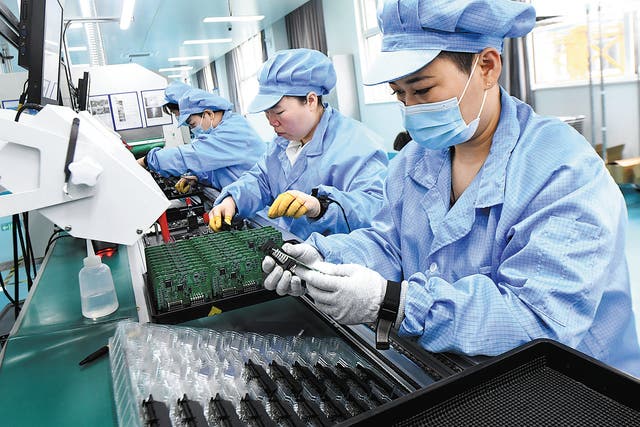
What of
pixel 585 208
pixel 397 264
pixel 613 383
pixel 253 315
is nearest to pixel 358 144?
pixel 397 264

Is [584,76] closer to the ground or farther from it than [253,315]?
farther from it

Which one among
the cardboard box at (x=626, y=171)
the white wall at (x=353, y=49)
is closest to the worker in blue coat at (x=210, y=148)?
the cardboard box at (x=626, y=171)

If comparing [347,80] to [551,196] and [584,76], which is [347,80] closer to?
[584,76]

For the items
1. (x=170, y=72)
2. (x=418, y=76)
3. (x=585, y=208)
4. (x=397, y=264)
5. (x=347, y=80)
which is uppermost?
(x=170, y=72)

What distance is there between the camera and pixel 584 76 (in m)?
5.94

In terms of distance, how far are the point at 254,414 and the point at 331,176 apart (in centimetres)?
140

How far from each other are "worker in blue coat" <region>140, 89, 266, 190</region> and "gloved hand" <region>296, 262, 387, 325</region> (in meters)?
2.58

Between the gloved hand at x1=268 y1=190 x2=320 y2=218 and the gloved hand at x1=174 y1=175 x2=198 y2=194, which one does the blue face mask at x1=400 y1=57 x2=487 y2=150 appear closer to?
the gloved hand at x1=268 y1=190 x2=320 y2=218

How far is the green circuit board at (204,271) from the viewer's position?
117cm

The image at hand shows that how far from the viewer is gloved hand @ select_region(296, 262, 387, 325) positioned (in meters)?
0.91

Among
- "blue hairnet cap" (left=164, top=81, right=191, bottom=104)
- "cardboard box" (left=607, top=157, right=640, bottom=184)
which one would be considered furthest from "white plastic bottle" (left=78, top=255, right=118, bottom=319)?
"cardboard box" (left=607, top=157, right=640, bottom=184)

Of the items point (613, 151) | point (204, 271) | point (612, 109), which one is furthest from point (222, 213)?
point (612, 109)

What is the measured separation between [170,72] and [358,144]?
1963cm

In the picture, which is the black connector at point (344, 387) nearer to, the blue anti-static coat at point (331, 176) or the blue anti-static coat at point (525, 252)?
the blue anti-static coat at point (525, 252)
